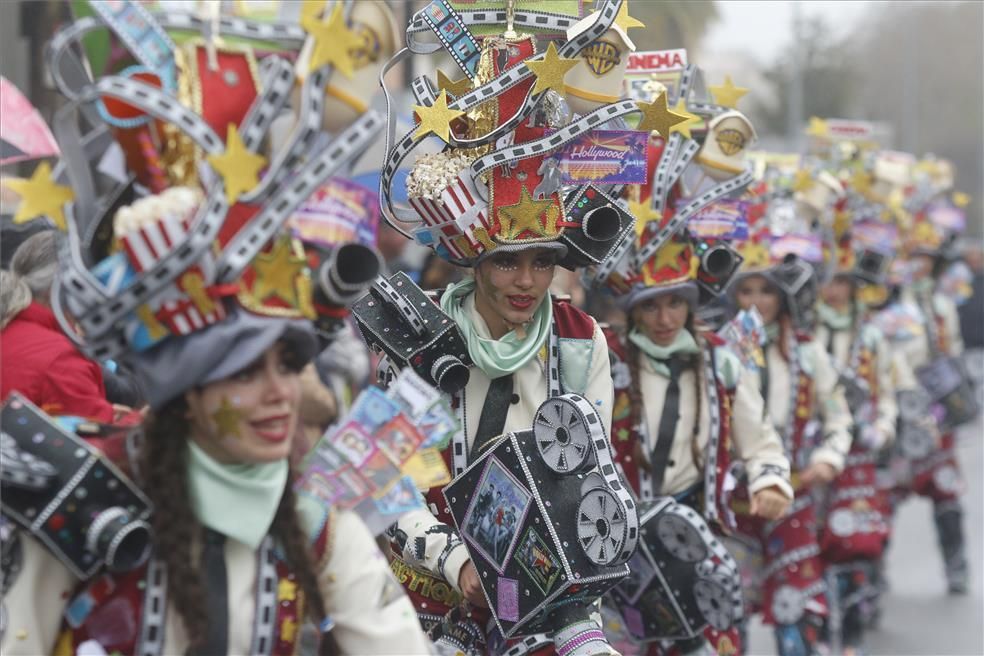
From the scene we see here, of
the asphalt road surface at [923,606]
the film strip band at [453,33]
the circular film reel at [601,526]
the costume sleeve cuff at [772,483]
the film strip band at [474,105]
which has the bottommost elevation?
the asphalt road surface at [923,606]

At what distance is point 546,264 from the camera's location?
5426 millimetres

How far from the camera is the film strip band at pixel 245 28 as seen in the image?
3.59m

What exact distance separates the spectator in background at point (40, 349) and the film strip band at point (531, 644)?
4.79 ft

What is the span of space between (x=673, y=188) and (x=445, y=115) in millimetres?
1878

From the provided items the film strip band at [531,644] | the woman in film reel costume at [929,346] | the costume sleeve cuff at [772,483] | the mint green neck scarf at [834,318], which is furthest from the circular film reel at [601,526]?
the woman in film reel costume at [929,346]

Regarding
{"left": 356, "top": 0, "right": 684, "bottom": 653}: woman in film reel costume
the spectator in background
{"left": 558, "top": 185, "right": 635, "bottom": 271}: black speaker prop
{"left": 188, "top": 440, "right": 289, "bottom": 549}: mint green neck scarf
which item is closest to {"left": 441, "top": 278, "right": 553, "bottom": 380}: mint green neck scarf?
{"left": 356, "top": 0, "right": 684, "bottom": 653}: woman in film reel costume

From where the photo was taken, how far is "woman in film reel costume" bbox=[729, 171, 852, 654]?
827 centimetres

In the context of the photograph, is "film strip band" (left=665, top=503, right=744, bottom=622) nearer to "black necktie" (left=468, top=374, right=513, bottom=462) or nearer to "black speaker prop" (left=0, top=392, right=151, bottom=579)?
"black necktie" (left=468, top=374, right=513, bottom=462)

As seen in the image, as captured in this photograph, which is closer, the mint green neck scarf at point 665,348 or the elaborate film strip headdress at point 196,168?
the elaborate film strip headdress at point 196,168

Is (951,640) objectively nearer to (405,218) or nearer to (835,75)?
(405,218)

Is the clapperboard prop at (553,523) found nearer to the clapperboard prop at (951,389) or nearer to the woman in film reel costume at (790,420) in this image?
the woman in film reel costume at (790,420)

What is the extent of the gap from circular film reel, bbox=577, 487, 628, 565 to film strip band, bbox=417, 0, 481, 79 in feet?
4.77

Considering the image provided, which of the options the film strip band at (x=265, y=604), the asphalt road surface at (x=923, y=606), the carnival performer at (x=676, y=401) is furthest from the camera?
the asphalt road surface at (x=923, y=606)

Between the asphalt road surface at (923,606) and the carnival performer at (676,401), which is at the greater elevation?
the carnival performer at (676,401)
